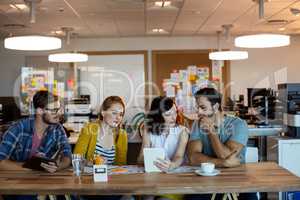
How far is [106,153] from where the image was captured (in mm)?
2742

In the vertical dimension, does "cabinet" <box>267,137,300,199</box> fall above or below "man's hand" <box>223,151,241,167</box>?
below

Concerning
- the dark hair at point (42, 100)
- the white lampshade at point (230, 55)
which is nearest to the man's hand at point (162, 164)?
the dark hair at point (42, 100)

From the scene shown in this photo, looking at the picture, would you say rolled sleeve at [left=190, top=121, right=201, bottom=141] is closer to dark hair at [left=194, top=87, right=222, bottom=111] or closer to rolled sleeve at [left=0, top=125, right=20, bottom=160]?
dark hair at [left=194, top=87, right=222, bottom=111]

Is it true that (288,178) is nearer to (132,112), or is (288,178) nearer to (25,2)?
(25,2)

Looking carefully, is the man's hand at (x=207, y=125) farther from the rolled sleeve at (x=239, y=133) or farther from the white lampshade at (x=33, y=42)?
the white lampshade at (x=33, y=42)

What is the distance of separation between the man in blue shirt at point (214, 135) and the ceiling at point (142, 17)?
237 centimetres

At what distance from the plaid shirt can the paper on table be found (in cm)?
64

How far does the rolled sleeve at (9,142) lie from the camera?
8.67 feet

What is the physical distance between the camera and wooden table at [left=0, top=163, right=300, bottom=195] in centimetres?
200

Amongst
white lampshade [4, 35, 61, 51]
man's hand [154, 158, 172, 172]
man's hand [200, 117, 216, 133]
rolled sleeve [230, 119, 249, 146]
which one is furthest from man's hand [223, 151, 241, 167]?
white lampshade [4, 35, 61, 51]

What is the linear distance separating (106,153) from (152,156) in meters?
0.51

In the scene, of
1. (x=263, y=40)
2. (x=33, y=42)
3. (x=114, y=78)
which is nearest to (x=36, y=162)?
(x=33, y=42)

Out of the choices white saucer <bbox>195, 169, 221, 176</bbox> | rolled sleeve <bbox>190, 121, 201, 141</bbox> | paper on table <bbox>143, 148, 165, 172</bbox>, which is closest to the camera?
white saucer <bbox>195, 169, 221, 176</bbox>

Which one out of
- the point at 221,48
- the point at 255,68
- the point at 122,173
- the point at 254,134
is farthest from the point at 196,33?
the point at 122,173
